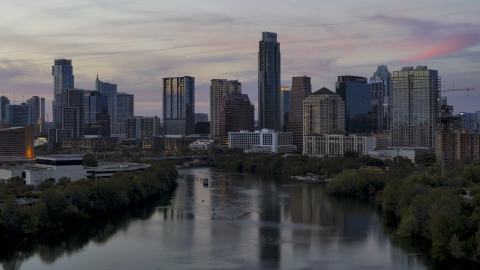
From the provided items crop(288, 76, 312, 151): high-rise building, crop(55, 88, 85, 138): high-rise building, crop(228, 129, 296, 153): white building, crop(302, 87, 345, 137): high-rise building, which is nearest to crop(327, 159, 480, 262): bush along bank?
crop(228, 129, 296, 153): white building

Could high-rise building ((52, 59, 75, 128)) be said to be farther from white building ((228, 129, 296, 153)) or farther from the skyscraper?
white building ((228, 129, 296, 153))

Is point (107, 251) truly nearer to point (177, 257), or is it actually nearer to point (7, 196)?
point (177, 257)

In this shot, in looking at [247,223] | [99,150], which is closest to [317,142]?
[99,150]

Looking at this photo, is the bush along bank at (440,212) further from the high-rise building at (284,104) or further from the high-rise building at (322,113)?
the high-rise building at (284,104)

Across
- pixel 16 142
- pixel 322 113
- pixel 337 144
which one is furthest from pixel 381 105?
pixel 16 142

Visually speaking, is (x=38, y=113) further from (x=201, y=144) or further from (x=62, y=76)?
(x=201, y=144)

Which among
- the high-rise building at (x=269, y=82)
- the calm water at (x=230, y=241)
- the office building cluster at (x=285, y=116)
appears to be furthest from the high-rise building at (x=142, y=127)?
the calm water at (x=230, y=241)

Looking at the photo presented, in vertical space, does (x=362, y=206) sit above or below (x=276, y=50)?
below
